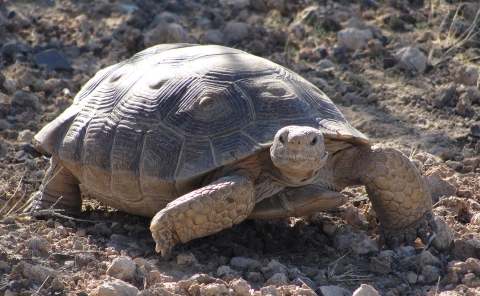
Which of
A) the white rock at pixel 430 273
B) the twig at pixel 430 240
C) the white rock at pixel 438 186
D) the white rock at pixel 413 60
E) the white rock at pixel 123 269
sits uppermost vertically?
the white rock at pixel 123 269

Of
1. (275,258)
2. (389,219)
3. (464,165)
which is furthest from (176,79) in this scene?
(464,165)

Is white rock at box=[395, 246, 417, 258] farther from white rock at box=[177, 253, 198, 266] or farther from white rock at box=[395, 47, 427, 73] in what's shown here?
white rock at box=[395, 47, 427, 73]

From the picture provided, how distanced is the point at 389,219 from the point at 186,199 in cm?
133

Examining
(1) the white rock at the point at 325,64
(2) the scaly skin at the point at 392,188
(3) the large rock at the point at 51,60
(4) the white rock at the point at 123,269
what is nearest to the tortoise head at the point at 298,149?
(2) the scaly skin at the point at 392,188

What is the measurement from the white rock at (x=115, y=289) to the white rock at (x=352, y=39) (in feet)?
16.5

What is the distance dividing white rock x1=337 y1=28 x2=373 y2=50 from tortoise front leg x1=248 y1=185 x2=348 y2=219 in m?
3.75

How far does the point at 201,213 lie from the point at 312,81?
3357mm

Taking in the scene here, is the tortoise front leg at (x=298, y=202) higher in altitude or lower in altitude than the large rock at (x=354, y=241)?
higher

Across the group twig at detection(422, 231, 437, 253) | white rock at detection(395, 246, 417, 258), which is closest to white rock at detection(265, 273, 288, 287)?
white rock at detection(395, 246, 417, 258)

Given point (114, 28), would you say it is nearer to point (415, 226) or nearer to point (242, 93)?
point (242, 93)

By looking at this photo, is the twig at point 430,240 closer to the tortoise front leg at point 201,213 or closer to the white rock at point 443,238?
the white rock at point 443,238

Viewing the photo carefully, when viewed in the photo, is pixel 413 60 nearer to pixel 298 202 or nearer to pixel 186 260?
pixel 298 202

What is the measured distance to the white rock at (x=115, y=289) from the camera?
10.0 feet

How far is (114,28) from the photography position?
800cm
